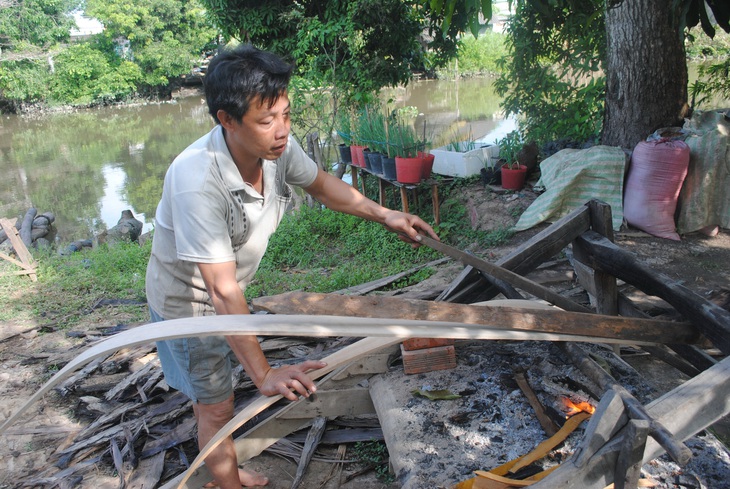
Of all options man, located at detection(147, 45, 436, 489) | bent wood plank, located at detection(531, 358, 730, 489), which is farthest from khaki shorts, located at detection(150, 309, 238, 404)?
bent wood plank, located at detection(531, 358, 730, 489)

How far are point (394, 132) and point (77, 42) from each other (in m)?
30.8

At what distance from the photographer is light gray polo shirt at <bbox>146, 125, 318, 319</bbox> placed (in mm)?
1693

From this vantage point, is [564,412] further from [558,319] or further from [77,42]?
[77,42]

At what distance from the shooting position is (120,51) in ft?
98.1

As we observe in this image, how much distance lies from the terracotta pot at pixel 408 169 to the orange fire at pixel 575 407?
4274 mm

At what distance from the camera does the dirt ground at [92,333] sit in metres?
2.59

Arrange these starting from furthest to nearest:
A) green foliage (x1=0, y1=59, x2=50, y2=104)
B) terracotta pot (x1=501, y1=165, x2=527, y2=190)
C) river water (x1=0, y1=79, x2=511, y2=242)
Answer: green foliage (x1=0, y1=59, x2=50, y2=104) < river water (x1=0, y1=79, x2=511, y2=242) < terracotta pot (x1=501, y1=165, x2=527, y2=190)

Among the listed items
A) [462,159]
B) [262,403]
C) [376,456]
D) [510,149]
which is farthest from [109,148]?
[262,403]

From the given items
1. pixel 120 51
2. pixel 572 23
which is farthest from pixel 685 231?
pixel 120 51

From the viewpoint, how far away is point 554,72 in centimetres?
791

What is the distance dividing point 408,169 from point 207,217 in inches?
180

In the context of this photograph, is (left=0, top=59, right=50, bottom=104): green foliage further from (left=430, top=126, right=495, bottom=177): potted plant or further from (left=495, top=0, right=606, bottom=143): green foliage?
(left=430, top=126, right=495, bottom=177): potted plant

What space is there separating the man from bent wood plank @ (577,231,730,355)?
2.82 ft

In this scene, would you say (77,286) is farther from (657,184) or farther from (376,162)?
(657,184)
